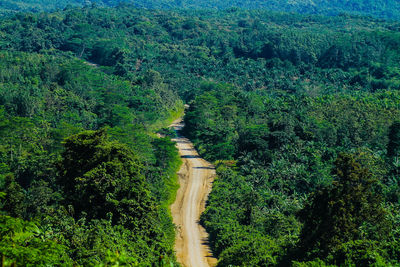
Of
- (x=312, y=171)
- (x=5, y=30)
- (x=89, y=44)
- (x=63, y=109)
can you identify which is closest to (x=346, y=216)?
(x=312, y=171)

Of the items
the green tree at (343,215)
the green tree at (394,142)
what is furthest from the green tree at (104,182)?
the green tree at (394,142)

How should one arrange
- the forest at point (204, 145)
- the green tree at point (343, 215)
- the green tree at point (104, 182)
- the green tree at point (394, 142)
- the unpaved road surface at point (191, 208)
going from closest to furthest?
the green tree at point (343, 215) < the forest at point (204, 145) < the green tree at point (104, 182) < the unpaved road surface at point (191, 208) < the green tree at point (394, 142)

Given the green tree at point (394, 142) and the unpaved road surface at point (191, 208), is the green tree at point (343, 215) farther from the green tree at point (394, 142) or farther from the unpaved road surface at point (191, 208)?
the green tree at point (394, 142)

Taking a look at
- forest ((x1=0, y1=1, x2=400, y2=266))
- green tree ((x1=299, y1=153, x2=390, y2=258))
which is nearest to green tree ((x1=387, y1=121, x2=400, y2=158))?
forest ((x1=0, y1=1, x2=400, y2=266))

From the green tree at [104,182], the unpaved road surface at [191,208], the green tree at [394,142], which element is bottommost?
the unpaved road surface at [191,208]

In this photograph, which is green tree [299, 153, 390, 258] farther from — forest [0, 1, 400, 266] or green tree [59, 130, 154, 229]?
green tree [59, 130, 154, 229]

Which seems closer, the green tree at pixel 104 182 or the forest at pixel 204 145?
the forest at pixel 204 145
